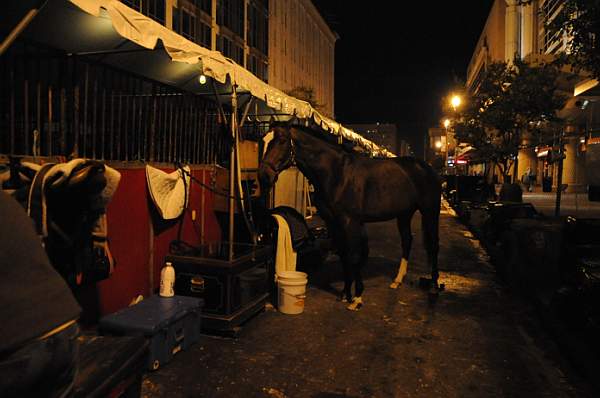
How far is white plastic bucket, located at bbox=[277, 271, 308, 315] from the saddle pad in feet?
5.58

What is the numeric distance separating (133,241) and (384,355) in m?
3.16

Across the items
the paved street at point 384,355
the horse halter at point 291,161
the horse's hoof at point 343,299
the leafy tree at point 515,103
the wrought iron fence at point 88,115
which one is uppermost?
the leafy tree at point 515,103

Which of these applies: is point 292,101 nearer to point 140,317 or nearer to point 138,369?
point 140,317

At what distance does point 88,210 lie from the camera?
3.42 meters

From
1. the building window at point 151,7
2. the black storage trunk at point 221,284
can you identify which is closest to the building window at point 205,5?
the building window at point 151,7

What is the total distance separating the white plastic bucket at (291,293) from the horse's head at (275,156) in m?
1.28

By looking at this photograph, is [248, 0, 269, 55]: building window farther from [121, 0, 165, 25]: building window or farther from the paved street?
the paved street

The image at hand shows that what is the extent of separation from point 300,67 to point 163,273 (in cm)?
4961

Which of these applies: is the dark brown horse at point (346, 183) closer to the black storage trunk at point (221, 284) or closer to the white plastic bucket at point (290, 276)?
the white plastic bucket at point (290, 276)

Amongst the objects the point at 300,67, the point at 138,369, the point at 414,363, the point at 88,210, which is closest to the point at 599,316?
the point at 414,363

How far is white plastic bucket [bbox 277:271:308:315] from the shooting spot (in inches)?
230

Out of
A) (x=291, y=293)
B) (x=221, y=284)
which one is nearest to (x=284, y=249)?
(x=291, y=293)

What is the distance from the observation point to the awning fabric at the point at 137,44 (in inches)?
159

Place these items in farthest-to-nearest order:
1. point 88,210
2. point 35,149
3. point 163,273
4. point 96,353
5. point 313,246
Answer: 1. point 313,246
2. point 163,273
3. point 35,149
4. point 88,210
5. point 96,353
